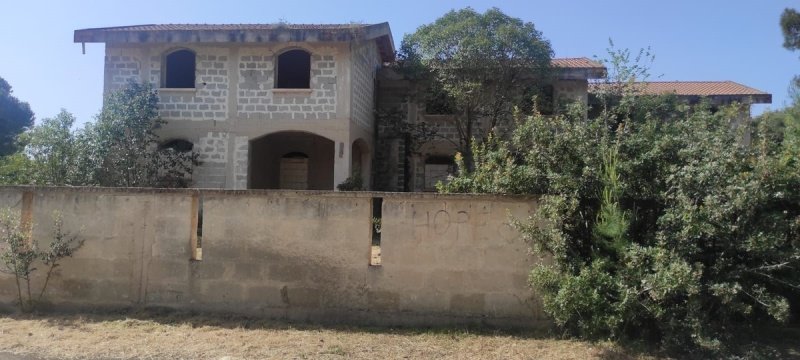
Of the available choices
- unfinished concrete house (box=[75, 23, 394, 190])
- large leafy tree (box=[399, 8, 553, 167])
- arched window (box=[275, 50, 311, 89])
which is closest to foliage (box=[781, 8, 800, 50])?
large leafy tree (box=[399, 8, 553, 167])

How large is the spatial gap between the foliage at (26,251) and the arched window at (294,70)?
29.7ft

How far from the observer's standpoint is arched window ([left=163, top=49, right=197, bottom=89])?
15.7 meters

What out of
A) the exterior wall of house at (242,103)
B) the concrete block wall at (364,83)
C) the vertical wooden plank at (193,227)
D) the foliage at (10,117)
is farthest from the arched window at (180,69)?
the foliage at (10,117)

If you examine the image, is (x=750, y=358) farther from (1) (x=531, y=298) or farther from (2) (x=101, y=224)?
(2) (x=101, y=224)

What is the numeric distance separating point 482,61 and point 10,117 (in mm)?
22378

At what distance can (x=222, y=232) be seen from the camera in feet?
23.1

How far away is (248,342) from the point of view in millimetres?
6105

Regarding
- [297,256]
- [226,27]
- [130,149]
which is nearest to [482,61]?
[226,27]

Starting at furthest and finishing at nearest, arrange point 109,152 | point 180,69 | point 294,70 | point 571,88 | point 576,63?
point 576,63 → point 571,88 → point 294,70 → point 180,69 → point 109,152

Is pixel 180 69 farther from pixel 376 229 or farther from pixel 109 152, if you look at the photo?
pixel 376 229

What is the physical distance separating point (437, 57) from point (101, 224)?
10521mm

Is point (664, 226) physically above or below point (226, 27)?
below

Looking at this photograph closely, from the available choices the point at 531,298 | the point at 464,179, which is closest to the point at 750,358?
the point at 531,298

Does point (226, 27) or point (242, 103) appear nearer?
point (226, 27)
